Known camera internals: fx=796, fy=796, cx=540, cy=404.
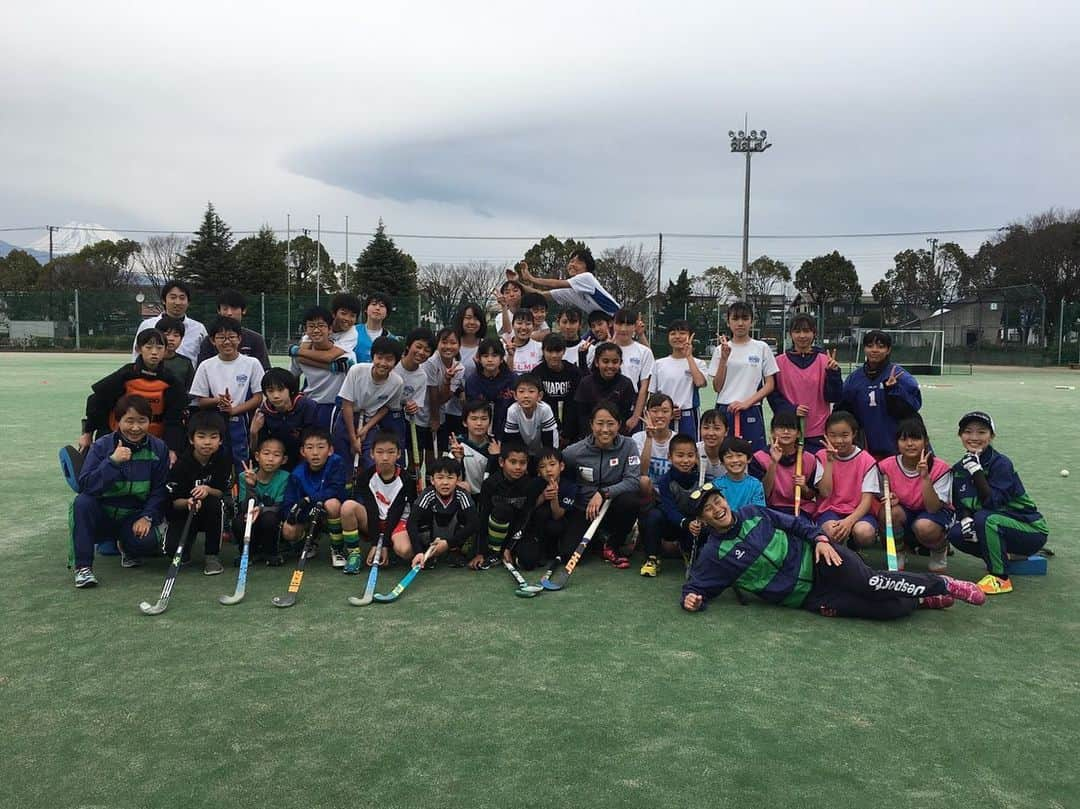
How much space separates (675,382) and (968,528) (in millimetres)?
2231

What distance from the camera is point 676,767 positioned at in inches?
106

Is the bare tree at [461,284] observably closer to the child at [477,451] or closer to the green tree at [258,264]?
the green tree at [258,264]

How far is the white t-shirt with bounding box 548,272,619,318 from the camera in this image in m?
6.73

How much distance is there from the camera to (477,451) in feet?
18.8

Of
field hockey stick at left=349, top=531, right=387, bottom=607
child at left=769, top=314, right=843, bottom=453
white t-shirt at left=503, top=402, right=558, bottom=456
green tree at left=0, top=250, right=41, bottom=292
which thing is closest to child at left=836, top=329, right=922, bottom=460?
child at left=769, top=314, right=843, bottom=453

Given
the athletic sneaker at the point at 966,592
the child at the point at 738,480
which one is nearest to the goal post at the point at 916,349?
the child at the point at 738,480

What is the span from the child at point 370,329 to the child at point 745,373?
2.70 meters

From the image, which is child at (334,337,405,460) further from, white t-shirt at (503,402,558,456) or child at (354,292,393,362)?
white t-shirt at (503,402,558,456)

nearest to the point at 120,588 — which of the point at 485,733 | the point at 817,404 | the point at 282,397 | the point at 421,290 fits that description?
the point at 282,397

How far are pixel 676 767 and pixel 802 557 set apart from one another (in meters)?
1.97

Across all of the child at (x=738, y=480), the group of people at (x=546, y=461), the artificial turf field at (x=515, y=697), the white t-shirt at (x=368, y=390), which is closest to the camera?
the artificial turf field at (x=515, y=697)

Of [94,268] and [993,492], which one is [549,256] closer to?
[94,268]

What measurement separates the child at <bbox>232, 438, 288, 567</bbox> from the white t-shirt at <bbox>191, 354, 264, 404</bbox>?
1.74ft

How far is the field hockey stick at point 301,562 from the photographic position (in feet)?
14.2
